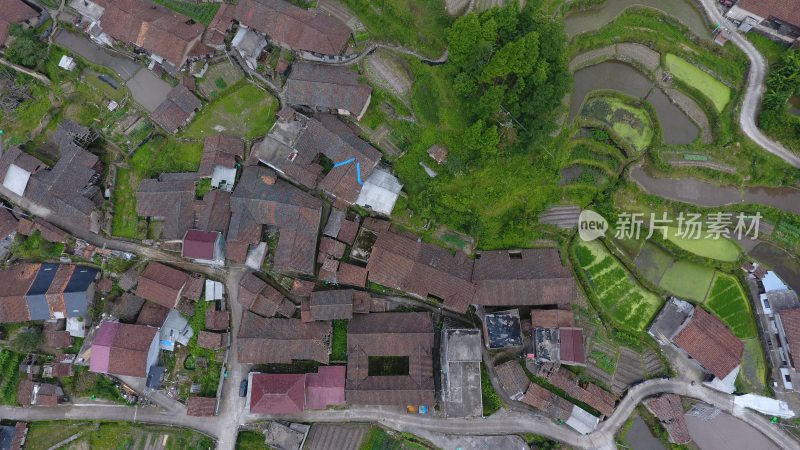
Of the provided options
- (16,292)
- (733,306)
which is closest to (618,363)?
(733,306)

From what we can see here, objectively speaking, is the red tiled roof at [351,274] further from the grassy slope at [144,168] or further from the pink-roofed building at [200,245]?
the grassy slope at [144,168]

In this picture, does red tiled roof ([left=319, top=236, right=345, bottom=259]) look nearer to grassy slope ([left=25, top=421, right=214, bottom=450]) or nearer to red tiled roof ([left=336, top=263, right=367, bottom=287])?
red tiled roof ([left=336, top=263, right=367, bottom=287])

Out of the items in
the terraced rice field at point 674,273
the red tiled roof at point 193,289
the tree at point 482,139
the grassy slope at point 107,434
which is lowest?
the grassy slope at point 107,434

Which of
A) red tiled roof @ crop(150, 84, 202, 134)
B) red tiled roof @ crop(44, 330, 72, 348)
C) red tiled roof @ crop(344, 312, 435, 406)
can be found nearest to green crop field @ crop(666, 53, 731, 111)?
red tiled roof @ crop(344, 312, 435, 406)

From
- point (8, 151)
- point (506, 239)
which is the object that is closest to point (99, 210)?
point (8, 151)

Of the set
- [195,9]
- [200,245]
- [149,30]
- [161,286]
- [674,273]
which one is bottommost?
[161,286]

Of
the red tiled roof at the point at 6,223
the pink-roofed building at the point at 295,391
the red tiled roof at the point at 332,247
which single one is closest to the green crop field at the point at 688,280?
the red tiled roof at the point at 332,247

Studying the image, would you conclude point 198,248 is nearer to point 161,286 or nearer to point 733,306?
point 161,286
